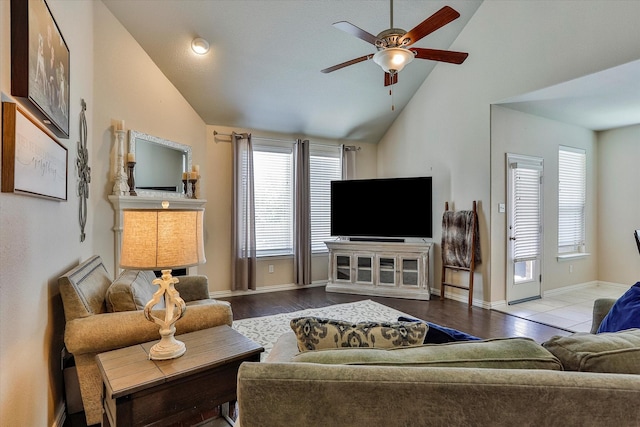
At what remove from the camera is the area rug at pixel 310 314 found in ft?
11.3

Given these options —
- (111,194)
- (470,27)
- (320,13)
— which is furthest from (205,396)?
(470,27)

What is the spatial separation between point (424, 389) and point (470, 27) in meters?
4.87

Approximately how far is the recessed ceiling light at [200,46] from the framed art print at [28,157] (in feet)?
7.64

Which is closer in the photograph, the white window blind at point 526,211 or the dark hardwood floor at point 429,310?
the dark hardwood floor at point 429,310

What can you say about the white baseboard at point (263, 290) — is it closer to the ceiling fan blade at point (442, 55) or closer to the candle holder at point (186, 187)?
the candle holder at point (186, 187)

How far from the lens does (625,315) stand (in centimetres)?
150

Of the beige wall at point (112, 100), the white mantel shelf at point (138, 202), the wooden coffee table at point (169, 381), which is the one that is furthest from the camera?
the white mantel shelf at point (138, 202)

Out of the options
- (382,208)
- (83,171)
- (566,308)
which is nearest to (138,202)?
(83,171)

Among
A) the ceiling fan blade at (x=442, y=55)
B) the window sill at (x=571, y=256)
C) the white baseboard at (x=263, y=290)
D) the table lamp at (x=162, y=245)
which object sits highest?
the ceiling fan blade at (x=442, y=55)

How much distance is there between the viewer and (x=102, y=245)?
10.5ft

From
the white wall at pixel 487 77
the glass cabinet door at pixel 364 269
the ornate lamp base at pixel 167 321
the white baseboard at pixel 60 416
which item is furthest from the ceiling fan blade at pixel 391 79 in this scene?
the white baseboard at pixel 60 416

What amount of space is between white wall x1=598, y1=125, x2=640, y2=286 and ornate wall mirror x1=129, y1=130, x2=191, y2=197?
→ 22.2 ft

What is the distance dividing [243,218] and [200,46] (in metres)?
2.39

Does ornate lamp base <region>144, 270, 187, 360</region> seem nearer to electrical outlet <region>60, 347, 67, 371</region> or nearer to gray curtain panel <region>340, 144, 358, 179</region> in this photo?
electrical outlet <region>60, 347, 67, 371</region>
